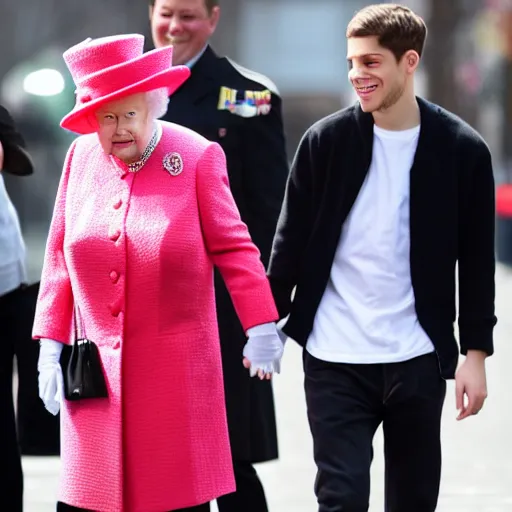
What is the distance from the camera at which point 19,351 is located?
566 cm

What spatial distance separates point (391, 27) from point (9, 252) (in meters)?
1.59

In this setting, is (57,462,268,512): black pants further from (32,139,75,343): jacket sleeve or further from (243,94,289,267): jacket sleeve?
(32,139,75,343): jacket sleeve

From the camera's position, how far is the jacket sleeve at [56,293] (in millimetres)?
4664

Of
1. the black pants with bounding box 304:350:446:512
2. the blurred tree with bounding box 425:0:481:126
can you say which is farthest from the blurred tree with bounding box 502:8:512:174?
the black pants with bounding box 304:350:446:512

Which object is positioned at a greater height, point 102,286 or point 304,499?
point 102,286

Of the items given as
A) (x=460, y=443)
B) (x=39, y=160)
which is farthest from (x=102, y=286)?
(x=39, y=160)

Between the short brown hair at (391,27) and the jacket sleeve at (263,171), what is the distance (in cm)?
97

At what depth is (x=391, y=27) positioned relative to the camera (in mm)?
4703

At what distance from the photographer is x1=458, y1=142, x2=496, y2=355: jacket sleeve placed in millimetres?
4805

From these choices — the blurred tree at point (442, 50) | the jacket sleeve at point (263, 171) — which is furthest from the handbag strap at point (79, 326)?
the blurred tree at point (442, 50)

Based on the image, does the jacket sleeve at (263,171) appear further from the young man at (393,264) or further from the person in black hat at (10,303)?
the young man at (393,264)

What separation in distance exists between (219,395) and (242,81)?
1390 mm

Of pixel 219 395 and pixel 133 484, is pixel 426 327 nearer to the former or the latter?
pixel 219 395

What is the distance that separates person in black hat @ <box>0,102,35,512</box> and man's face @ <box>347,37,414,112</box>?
4.45 feet
